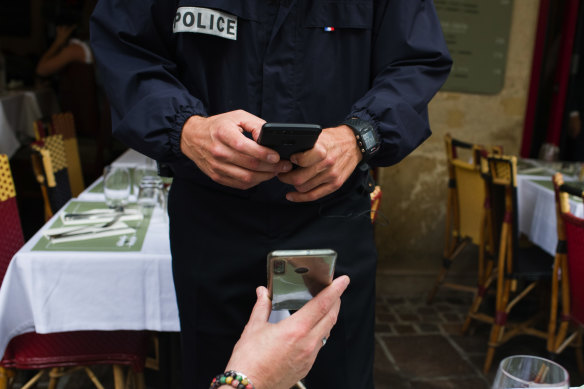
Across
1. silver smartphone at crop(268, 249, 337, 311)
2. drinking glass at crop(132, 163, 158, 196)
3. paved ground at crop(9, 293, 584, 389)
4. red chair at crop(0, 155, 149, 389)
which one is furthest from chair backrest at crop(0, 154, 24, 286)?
silver smartphone at crop(268, 249, 337, 311)

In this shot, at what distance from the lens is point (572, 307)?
2.54 meters

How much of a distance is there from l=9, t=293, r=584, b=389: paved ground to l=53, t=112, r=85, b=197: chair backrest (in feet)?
4.40

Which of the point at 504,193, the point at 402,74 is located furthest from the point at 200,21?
the point at 504,193

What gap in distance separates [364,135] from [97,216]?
143 cm

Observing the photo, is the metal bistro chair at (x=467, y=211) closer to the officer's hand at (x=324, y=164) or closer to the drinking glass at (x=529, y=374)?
the officer's hand at (x=324, y=164)

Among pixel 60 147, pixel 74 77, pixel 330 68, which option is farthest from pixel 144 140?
pixel 74 77

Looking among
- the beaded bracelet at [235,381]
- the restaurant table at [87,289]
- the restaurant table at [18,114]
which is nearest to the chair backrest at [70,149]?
the restaurant table at [87,289]

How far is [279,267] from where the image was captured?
2.75 feet

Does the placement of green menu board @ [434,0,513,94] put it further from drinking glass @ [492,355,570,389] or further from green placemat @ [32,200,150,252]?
drinking glass @ [492,355,570,389]

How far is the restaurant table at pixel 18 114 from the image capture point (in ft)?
18.6

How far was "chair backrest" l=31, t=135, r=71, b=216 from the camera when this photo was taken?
2551 millimetres

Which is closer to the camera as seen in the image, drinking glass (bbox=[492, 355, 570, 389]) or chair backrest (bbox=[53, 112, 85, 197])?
drinking glass (bbox=[492, 355, 570, 389])

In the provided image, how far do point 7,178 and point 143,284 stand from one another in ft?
2.59

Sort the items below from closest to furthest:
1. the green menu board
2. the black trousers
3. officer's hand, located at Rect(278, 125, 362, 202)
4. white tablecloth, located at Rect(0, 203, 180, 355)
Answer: officer's hand, located at Rect(278, 125, 362, 202) < the black trousers < white tablecloth, located at Rect(0, 203, 180, 355) < the green menu board
